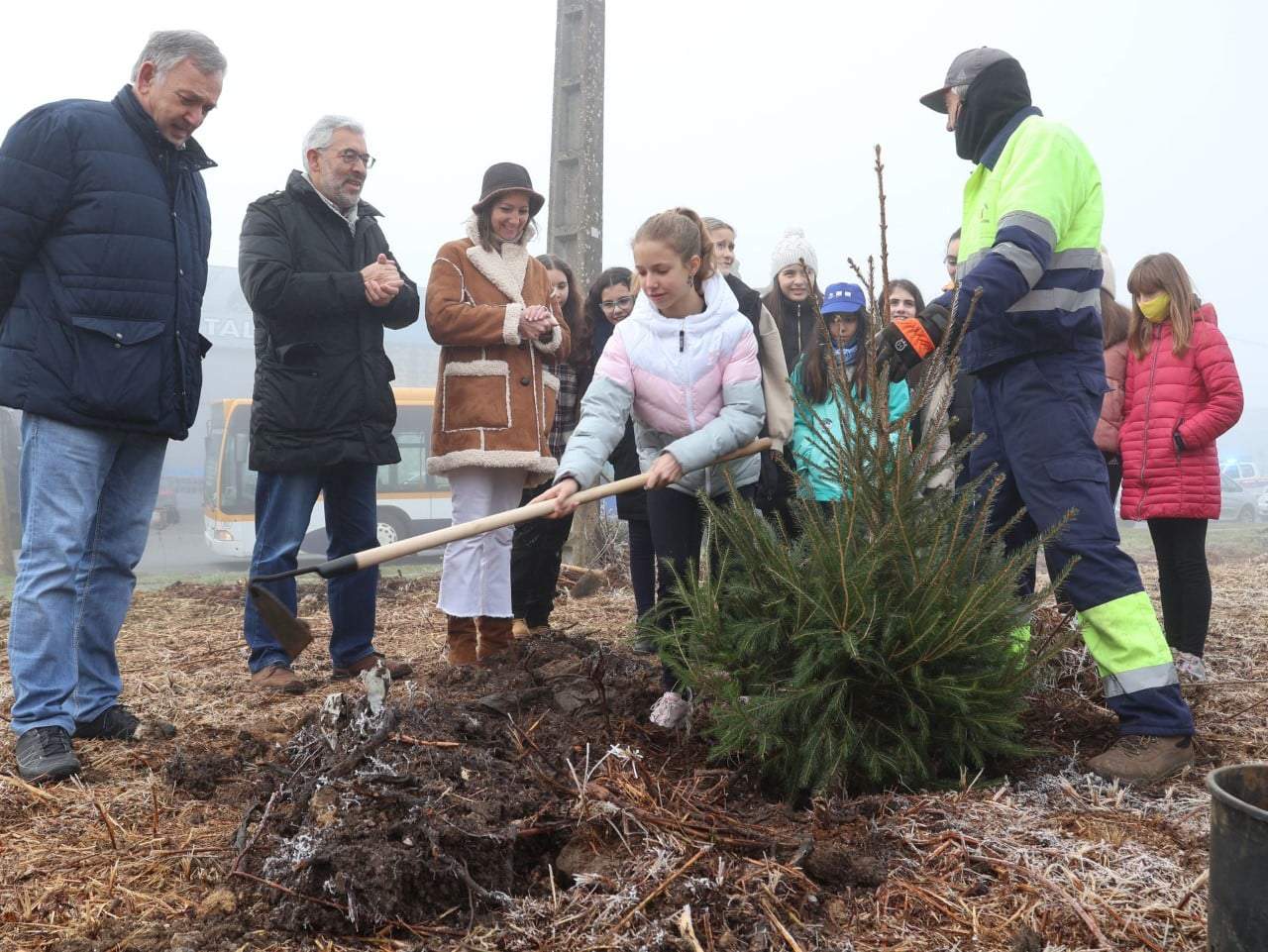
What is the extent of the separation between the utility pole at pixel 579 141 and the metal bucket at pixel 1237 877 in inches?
275

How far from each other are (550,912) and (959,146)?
9.43 ft

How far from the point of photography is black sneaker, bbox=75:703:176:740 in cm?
378

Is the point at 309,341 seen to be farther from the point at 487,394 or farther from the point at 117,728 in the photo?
the point at 117,728

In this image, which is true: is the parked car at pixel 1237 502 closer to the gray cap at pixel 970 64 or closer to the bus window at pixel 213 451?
the bus window at pixel 213 451

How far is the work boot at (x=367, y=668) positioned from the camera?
15.4 ft

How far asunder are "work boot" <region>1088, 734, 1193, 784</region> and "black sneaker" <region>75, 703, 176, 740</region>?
3.17 meters

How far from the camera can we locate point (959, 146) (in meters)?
3.70

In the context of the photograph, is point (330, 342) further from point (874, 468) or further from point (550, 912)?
point (550, 912)

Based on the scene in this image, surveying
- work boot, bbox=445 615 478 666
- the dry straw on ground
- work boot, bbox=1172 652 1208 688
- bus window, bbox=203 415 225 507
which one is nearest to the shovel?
the dry straw on ground

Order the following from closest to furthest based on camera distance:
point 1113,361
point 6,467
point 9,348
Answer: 1. point 9,348
2. point 1113,361
3. point 6,467

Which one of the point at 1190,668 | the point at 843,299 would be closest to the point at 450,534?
the point at 843,299

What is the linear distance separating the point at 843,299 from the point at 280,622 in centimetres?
311

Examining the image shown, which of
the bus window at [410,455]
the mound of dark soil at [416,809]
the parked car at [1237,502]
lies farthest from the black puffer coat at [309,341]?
the parked car at [1237,502]

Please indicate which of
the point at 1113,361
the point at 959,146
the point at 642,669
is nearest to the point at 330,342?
the point at 642,669
